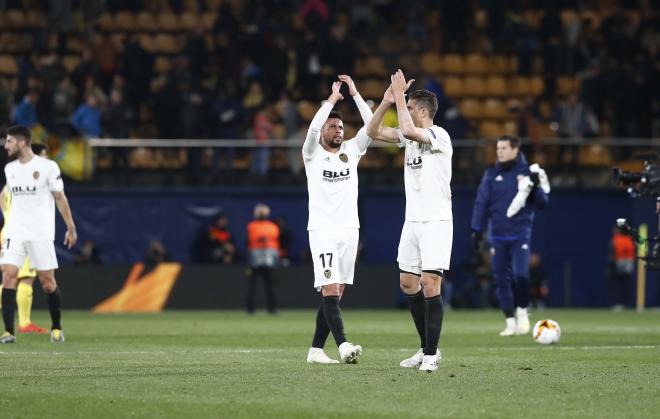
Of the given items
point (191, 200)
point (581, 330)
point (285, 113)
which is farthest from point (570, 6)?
point (581, 330)

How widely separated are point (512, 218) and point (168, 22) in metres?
16.1

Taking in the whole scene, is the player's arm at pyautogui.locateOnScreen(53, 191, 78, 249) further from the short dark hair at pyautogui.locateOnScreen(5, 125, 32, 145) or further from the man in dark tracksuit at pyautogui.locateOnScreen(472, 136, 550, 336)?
the man in dark tracksuit at pyautogui.locateOnScreen(472, 136, 550, 336)


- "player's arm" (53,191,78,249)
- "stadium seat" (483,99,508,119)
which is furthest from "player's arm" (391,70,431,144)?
"stadium seat" (483,99,508,119)

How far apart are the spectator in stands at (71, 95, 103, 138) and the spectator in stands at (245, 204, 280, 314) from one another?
12.6ft

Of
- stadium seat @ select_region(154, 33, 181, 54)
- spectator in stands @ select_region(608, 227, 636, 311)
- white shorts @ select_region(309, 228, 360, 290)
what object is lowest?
spectator in stands @ select_region(608, 227, 636, 311)

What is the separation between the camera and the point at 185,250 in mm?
29359

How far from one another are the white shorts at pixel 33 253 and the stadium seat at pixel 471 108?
669 inches

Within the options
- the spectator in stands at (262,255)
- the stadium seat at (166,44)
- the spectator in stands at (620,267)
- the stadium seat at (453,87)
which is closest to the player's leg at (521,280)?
the spectator in stands at (262,255)

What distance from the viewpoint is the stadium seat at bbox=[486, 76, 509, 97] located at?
32.4 meters

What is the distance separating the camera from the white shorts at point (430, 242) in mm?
11836

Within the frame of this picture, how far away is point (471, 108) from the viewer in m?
31.8

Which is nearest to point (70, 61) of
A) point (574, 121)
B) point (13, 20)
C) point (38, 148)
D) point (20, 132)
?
point (13, 20)

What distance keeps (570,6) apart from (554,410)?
2682 cm

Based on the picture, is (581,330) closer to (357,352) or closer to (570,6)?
(357,352)
